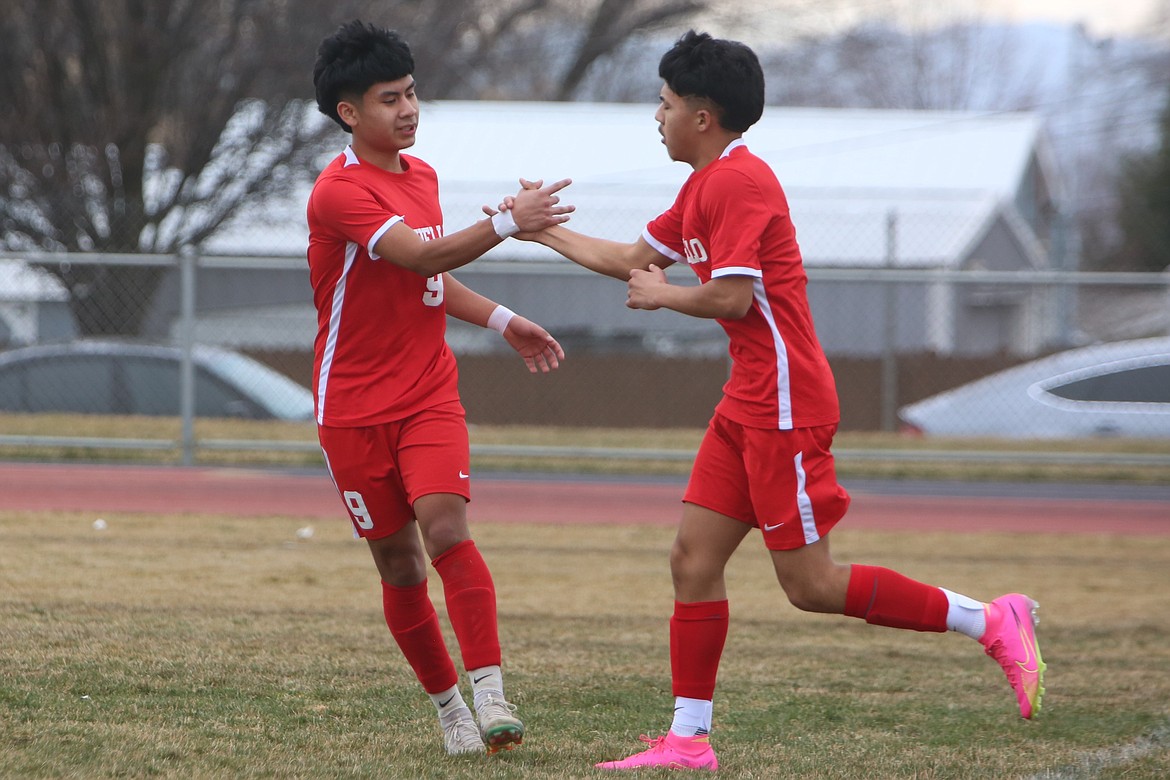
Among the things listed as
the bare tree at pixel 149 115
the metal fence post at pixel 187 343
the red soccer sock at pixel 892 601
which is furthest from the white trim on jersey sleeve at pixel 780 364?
the bare tree at pixel 149 115

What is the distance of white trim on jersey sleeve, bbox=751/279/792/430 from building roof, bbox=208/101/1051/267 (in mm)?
13884

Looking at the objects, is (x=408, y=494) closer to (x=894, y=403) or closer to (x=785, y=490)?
(x=785, y=490)

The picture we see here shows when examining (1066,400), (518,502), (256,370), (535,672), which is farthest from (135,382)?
(1066,400)

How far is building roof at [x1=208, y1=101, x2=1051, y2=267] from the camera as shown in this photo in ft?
62.4

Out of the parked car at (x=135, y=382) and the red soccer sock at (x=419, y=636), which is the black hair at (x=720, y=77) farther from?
the parked car at (x=135, y=382)

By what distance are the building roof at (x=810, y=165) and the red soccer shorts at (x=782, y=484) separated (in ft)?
45.5

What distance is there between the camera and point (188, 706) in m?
4.30

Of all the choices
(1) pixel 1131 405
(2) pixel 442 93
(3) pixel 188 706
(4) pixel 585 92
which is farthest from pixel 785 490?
(4) pixel 585 92

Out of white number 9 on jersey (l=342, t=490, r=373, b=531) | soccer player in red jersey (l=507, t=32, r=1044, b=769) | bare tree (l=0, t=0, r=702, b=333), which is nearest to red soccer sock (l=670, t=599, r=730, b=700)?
soccer player in red jersey (l=507, t=32, r=1044, b=769)

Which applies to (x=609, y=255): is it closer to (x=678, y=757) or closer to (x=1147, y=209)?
(x=678, y=757)

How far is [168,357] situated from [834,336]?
8.71 m

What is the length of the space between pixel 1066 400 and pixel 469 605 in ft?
36.5

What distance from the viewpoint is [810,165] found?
22.5 m

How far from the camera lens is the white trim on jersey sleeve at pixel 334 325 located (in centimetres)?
393
